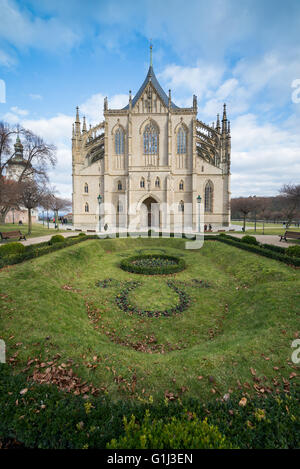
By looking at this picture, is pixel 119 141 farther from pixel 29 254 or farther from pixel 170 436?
pixel 170 436

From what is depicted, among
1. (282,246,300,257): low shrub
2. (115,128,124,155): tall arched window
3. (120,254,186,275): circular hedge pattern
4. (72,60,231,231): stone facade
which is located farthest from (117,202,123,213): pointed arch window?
(282,246,300,257): low shrub

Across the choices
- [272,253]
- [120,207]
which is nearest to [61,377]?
[272,253]

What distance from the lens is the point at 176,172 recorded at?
32375 mm

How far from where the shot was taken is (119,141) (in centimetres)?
3234

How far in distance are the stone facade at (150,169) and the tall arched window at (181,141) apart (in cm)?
15

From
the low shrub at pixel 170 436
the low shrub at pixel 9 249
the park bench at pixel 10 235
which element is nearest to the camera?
the low shrub at pixel 170 436

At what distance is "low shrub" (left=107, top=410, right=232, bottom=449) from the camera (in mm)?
1939

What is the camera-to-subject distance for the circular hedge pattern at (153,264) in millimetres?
10945

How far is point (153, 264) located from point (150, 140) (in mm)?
26210

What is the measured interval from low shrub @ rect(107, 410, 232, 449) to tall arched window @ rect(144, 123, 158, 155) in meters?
33.7

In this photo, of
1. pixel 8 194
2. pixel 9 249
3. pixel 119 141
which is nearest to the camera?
pixel 9 249

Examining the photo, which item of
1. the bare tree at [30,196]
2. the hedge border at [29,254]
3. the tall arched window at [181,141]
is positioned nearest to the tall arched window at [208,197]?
the tall arched window at [181,141]

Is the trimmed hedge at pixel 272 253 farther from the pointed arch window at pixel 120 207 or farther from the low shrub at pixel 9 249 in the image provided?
the pointed arch window at pixel 120 207
